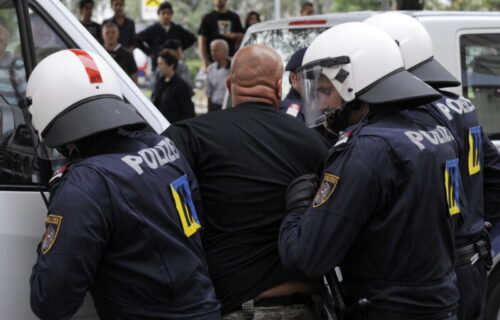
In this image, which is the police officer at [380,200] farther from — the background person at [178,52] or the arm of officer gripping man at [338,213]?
the background person at [178,52]

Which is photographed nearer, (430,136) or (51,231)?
(51,231)

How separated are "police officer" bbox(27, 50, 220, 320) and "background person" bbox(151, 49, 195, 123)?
6.86 m

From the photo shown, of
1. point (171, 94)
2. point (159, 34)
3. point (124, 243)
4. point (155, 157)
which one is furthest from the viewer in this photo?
point (159, 34)

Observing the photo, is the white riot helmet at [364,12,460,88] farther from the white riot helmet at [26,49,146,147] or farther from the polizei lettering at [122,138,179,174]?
the white riot helmet at [26,49,146,147]

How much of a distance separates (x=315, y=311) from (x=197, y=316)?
23.1 inches

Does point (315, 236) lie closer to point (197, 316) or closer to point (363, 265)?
point (363, 265)

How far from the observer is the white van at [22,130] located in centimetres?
285

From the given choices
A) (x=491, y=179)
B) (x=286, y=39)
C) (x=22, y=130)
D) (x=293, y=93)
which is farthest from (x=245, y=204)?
(x=286, y=39)

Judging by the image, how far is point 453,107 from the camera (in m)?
3.56

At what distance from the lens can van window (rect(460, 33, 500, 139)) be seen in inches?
204

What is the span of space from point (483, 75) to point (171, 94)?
5033 mm

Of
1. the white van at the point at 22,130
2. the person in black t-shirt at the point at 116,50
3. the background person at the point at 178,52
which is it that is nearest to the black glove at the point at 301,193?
the white van at the point at 22,130

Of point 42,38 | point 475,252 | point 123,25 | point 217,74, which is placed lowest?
point 217,74

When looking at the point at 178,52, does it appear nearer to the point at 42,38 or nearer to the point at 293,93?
the point at 293,93
